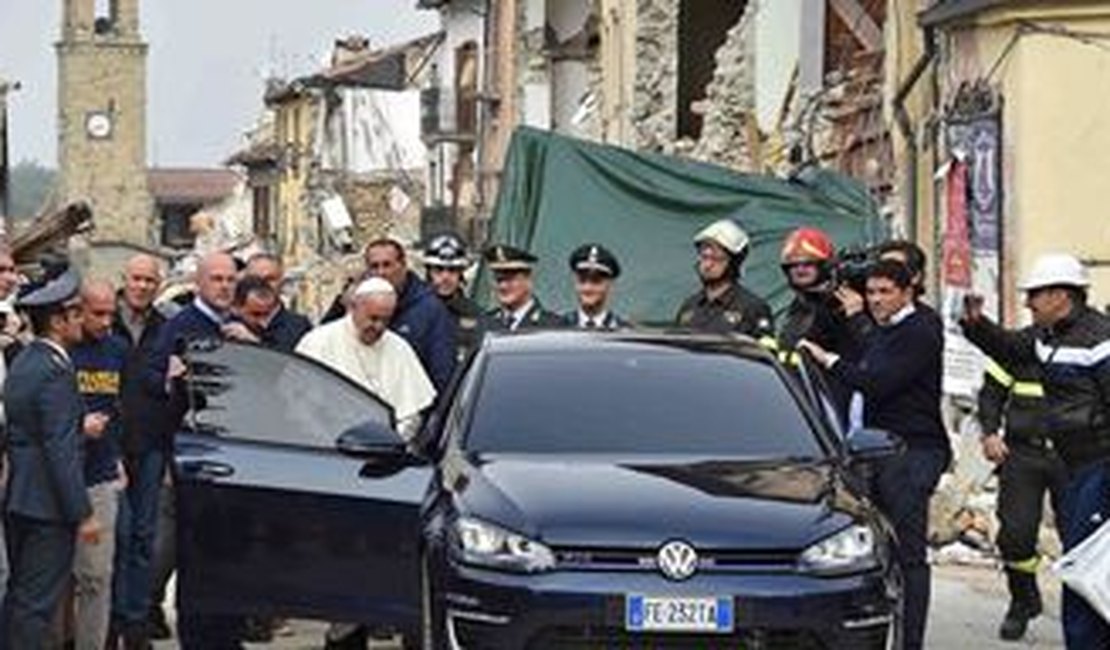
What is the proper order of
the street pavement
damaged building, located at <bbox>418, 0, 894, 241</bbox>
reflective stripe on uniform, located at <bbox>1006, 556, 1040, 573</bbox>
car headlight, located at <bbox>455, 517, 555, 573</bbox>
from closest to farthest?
1. car headlight, located at <bbox>455, 517, 555, 573</bbox>
2. the street pavement
3. reflective stripe on uniform, located at <bbox>1006, 556, 1040, 573</bbox>
4. damaged building, located at <bbox>418, 0, 894, 241</bbox>

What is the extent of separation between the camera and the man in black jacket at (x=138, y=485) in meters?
12.5

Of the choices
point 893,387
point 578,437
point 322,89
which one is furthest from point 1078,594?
point 322,89

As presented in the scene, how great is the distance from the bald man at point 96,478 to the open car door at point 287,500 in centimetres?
36

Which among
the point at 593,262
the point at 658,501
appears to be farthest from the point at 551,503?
the point at 593,262

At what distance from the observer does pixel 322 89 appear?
2734 inches

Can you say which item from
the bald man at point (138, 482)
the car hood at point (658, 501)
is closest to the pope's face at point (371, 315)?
the bald man at point (138, 482)

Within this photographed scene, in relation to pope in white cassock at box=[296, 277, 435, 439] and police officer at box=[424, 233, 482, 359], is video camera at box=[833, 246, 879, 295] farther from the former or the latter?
police officer at box=[424, 233, 482, 359]

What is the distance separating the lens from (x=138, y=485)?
12.8 metres

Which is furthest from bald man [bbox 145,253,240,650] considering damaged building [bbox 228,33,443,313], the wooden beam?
damaged building [bbox 228,33,443,313]

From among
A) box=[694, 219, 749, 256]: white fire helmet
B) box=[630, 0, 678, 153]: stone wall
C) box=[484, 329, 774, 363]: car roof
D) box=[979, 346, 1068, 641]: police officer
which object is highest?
box=[630, 0, 678, 153]: stone wall

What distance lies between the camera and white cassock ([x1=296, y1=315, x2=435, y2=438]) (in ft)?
40.2

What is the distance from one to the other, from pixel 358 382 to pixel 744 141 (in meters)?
17.4

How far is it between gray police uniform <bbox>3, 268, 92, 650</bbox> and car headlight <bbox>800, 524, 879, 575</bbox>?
327 centimetres

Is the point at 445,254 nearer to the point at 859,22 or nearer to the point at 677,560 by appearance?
the point at 677,560
